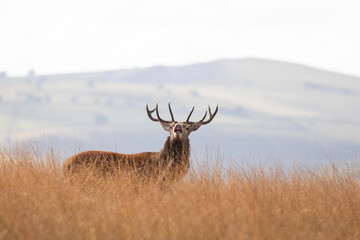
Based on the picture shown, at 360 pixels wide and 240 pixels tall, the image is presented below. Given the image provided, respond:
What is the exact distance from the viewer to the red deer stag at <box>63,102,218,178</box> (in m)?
8.68

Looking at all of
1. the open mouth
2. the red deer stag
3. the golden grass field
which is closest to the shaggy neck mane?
the red deer stag

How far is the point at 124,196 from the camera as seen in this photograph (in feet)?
21.9

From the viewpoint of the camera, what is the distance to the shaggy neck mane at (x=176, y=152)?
8.81 meters

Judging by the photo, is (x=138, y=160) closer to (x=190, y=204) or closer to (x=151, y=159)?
(x=151, y=159)

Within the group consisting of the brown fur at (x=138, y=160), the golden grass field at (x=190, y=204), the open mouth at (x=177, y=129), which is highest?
the open mouth at (x=177, y=129)

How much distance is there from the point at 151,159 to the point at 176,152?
466 mm

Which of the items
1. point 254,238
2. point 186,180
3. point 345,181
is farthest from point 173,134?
point 254,238

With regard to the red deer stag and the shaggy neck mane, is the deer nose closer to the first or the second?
the red deer stag

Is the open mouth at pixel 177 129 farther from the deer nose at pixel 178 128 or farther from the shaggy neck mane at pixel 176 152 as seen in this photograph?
the shaggy neck mane at pixel 176 152

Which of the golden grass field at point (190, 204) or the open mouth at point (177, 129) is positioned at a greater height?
the open mouth at point (177, 129)

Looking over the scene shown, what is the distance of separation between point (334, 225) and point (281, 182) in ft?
A: 4.80

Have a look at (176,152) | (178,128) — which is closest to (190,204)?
(178,128)

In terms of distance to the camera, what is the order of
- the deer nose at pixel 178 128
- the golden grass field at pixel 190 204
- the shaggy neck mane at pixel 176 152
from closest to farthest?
the golden grass field at pixel 190 204 < the deer nose at pixel 178 128 < the shaggy neck mane at pixel 176 152

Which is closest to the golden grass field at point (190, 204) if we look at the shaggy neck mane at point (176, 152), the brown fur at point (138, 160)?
the brown fur at point (138, 160)
